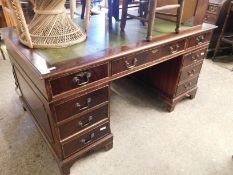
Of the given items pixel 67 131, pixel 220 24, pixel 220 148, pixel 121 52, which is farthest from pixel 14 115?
pixel 220 24

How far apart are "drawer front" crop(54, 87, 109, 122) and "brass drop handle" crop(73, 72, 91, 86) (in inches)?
3.4

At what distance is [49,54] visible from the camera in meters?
1.07

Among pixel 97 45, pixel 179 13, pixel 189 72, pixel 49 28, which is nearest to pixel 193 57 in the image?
pixel 189 72

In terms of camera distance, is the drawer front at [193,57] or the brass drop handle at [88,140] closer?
the brass drop handle at [88,140]

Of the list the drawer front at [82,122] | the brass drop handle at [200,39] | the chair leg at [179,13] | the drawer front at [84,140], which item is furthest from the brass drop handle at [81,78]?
the brass drop handle at [200,39]

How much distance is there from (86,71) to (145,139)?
83cm

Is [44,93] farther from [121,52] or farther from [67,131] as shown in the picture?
[121,52]

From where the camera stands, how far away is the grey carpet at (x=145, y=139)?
1.34 metres

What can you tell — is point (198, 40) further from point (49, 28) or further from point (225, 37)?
point (225, 37)

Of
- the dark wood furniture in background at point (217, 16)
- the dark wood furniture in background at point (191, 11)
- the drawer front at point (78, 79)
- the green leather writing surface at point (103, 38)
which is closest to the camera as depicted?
the drawer front at point (78, 79)

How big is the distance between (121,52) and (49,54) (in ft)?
1.32

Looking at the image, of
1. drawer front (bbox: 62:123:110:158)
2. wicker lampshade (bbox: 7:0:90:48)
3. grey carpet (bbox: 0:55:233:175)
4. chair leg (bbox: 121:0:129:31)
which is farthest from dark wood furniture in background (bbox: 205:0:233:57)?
drawer front (bbox: 62:123:110:158)

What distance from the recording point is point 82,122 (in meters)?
1.18

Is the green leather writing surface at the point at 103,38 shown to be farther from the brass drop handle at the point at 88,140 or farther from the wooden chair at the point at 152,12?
the brass drop handle at the point at 88,140
